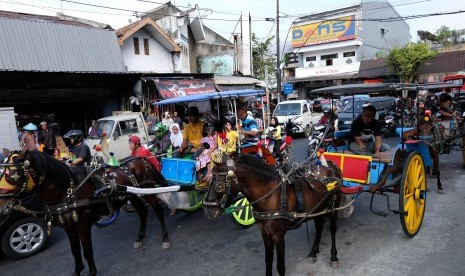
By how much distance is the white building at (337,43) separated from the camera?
34.6 metres

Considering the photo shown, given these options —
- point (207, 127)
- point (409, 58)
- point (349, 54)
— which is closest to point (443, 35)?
point (349, 54)

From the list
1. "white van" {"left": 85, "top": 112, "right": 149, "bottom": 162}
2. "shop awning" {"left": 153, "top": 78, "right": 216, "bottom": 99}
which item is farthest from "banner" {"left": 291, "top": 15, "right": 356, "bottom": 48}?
"white van" {"left": 85, "top": 112, "right": 149, "bottom": 162}

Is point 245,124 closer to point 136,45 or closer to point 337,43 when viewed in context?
point 136,45

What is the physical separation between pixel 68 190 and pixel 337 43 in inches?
1430

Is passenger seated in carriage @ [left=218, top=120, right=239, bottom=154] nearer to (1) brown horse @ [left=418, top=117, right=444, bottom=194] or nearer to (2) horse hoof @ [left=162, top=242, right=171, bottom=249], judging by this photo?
(2) horse hoof @ [left=162, top=242, right=171, bottom=249]

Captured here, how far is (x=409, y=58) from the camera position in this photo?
26.1m

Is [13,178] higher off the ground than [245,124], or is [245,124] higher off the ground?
[245,124]

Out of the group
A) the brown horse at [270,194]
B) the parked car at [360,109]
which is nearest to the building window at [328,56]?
the parked car at [360,109]

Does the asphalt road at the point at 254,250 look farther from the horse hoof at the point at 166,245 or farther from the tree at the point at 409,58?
the tree at the point at 409,58

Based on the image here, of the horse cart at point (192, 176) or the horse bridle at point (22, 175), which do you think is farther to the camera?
the horse cart at point (192, 176)

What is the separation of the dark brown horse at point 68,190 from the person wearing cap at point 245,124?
2.85 meters

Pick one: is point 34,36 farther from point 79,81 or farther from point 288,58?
point 288,58

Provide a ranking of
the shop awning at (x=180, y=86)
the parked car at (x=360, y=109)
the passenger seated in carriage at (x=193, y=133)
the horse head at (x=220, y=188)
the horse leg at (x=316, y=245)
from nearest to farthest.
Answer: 1. the horse head at (x=220, y=188)
2. the horse leg at (x=316, y=245)
3. the passenger seated in carriage at (x=193, y=133)
4. the parked car at (x=360, y=109)
5. the shop awning at (x=180, y=86)

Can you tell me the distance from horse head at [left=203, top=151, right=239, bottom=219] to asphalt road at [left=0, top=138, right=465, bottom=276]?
149 centimetres
